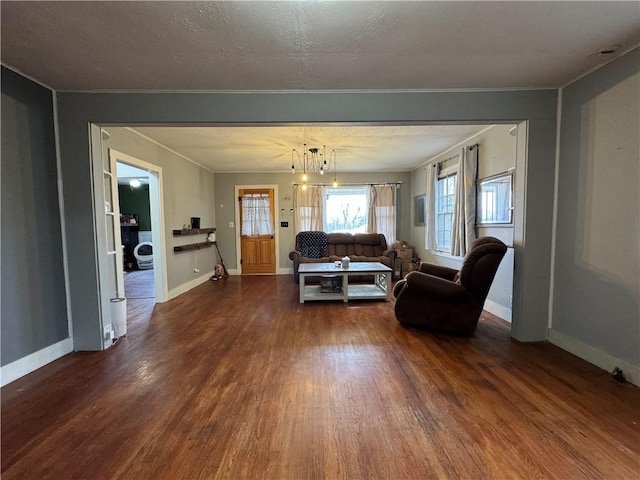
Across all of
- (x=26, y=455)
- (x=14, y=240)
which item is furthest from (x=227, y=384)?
(x=14, y=240)

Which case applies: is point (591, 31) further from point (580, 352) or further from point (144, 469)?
point (144, 469)

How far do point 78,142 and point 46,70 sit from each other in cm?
55

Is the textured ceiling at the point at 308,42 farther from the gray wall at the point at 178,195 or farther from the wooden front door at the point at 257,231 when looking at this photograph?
the wooden front door at the point at 257,231

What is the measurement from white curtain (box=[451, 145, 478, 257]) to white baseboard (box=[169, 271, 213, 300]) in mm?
4496

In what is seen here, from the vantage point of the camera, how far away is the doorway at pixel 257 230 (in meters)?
6.55

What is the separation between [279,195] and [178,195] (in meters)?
2.28

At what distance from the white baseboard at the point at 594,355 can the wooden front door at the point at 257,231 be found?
5224mm

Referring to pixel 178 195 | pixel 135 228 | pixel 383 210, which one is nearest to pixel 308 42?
pixel 178 195

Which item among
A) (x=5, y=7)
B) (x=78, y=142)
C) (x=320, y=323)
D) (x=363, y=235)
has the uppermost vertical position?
(x=5, y=7)

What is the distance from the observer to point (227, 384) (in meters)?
2.02

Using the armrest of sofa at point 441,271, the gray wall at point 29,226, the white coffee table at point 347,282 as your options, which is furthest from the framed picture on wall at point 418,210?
the gray wall at point 29,226

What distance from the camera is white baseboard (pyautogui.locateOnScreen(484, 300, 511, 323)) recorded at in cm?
328

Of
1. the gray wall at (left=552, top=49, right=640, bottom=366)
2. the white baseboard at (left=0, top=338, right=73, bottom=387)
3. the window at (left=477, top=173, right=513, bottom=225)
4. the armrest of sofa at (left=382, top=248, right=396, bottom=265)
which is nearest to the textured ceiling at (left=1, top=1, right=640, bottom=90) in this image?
the gray wall at (left=552, top=49, right=640, bottom=366)

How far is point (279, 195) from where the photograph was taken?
21.4 ft
